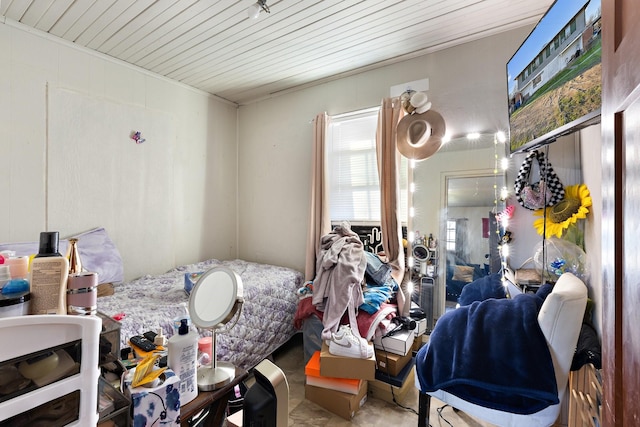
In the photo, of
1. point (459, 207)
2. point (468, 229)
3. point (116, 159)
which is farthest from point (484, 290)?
point (116, 159)

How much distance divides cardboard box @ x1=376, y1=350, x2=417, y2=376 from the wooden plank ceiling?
7.63ft

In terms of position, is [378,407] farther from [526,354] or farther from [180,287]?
[180,287]

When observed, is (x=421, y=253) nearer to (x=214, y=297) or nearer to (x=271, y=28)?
(x=214, y=297)

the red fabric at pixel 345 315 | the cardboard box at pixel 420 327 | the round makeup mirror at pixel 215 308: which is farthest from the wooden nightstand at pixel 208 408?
the cardboard box at pixel 420 327

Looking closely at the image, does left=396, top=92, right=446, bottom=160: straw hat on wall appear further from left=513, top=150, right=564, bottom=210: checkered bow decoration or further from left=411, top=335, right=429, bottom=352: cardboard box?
left=411, top=335, right=429, bottom=352: cardboard box

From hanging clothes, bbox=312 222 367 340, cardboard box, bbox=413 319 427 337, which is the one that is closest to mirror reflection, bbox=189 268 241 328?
hanging clothes, bbox=312 222 367 340

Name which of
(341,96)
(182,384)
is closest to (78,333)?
(182,384)

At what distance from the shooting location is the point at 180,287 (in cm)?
224

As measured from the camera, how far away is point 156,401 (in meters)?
0.72

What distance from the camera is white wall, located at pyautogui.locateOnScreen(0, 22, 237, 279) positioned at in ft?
6.91

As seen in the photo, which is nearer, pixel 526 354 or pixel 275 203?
pixel 526 354

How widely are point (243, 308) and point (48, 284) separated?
1454mm

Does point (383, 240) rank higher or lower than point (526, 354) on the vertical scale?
higher

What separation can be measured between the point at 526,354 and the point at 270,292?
1.78m
